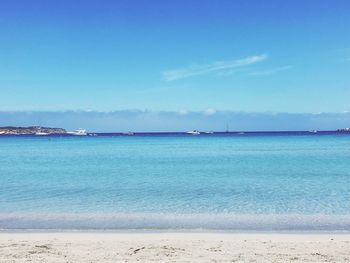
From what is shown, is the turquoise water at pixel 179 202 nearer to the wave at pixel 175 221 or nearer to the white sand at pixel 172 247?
the wave at pixel 175 221

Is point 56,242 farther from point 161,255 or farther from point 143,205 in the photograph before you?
point 143,205

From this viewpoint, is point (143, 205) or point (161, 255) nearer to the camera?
point (161, 255)

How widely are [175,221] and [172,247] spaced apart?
13.5ft

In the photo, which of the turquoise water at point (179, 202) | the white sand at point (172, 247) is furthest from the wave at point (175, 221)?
the white sand at point (172, 247)

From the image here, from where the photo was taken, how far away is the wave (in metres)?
13.2

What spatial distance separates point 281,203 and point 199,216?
4.25 meters

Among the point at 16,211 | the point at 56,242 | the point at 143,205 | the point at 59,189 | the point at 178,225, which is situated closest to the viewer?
the point at 56,242

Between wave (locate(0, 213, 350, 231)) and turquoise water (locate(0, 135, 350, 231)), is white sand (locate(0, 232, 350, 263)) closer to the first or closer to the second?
wave (locate(0, 213, 350, 231))

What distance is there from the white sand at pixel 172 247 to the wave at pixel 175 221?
114 cm

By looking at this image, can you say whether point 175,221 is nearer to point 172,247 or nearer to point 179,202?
point 179,202

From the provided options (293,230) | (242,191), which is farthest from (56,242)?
(242,191)

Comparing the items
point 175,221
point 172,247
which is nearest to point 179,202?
point 175,221

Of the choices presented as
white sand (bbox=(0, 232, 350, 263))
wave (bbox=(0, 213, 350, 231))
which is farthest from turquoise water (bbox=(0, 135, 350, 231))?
white sand (bbox=(0, 232, 350, 263))

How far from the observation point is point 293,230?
12.7 m
